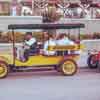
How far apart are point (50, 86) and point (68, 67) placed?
6.47 feet

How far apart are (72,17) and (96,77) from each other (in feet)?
23.7

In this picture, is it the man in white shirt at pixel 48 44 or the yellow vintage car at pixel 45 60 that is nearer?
the yellow vintage car at pixel 45 60

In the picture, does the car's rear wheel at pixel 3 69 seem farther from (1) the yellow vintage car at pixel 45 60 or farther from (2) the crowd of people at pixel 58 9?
(2) the crowd of people at pixel 58 9

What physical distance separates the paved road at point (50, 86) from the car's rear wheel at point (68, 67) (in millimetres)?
170

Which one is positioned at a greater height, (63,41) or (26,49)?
(63,41)

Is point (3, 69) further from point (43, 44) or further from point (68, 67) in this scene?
point (68, 67)

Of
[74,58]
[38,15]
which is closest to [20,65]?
[74,58]

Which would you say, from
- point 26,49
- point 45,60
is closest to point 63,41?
point 45,60

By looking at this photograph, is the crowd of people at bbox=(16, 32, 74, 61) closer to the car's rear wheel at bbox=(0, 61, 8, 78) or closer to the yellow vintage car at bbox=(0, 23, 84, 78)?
the yellow vintage car at bbox=(0, 23, 84, 78)

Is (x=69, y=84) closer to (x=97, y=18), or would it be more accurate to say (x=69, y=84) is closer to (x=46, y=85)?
(x=46, y=85)

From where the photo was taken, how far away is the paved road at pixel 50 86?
11172mm

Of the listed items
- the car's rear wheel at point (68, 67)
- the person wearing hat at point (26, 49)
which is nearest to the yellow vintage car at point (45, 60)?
the car's rear wheel at point (68, 67)

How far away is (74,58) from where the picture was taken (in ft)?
48.4

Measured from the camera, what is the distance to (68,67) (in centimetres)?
1441
